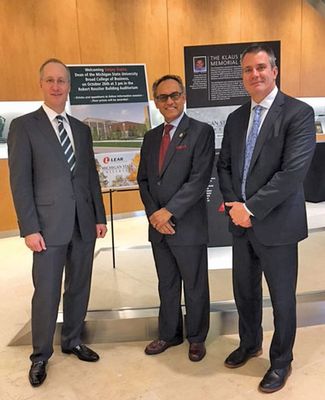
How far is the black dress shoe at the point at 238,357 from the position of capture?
7.49ft

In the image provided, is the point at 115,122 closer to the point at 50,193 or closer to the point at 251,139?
the point at 50,193

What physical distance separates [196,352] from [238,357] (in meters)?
0.25

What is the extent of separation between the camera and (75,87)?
3070mm

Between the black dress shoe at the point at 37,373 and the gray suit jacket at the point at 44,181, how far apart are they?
0.71 meters

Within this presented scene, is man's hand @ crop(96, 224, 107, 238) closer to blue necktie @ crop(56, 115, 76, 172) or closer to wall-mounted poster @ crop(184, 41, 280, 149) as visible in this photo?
blue necktie @ crop(56, 115, 76, 172)

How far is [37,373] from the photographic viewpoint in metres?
2.19

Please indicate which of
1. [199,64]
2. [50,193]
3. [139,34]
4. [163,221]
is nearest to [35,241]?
[50,193]

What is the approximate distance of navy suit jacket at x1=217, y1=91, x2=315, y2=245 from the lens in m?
1.87

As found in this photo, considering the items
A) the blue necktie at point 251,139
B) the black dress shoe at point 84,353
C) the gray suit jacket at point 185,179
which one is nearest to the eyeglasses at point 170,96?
the gray suit jacket at point 185,179

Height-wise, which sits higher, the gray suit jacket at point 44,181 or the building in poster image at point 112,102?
the building in poster image at point 112,102

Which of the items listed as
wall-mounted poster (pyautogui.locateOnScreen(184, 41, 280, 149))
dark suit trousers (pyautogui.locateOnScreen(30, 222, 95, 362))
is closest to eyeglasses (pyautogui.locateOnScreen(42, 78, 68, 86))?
dark suit trousers (pyautogui.locateOnScreen(30, 222, 95, 362))

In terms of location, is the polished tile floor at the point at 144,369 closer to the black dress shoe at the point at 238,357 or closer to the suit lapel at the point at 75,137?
the black dress shoe at the point at 238,357

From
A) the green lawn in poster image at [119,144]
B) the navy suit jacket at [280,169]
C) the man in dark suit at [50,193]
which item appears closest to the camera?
the navy suit jacket at [280,169]

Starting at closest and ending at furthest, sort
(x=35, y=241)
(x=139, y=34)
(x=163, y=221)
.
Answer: (x=35, y=241)
(x=163, y=221)
(x=139, y=34)
